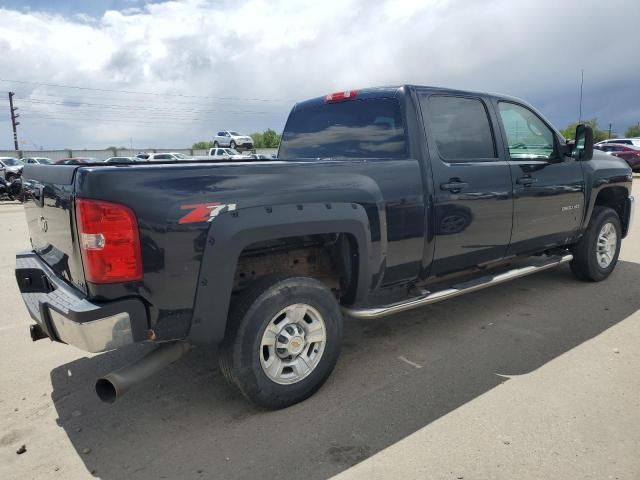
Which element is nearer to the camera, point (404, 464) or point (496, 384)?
point (404, 464)

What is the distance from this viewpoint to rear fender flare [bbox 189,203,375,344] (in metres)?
2.62

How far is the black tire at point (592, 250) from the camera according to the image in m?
5.40

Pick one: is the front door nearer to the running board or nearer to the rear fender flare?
the running board

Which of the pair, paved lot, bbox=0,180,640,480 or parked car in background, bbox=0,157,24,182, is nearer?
paved lot, bbox=0,180,640,480

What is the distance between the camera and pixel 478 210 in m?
3.97

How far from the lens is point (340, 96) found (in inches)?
167

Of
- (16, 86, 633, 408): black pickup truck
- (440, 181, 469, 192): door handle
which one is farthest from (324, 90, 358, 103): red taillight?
(440, 181, 469, 192): door handle

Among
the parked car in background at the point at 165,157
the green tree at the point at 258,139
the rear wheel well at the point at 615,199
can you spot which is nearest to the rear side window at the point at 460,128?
the parked car in background at the point at 165,157

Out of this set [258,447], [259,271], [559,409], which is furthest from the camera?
[259,271]

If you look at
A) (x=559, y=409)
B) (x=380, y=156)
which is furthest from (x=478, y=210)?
(x=559, y=409)

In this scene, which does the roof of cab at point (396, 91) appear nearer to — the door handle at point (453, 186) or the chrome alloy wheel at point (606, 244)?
the door handle at point (453, 186)

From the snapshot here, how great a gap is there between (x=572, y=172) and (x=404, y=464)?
3.64 metres

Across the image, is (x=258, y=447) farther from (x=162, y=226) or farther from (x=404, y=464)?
(x=162, y=226)

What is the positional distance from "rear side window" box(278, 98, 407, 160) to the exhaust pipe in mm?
2025
